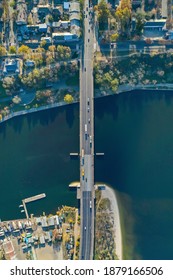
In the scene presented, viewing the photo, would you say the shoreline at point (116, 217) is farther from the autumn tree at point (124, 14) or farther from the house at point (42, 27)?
the house at point (42, 27)

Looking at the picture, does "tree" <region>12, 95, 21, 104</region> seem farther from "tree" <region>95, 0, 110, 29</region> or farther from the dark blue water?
"tree" <region>95, 0, 110, 29</region>

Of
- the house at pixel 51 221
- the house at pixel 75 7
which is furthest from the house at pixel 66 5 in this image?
the house at pixel 51 221

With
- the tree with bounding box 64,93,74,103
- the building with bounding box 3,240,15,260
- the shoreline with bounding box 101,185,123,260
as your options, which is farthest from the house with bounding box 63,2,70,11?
the building with bounding box 3,240,15,260

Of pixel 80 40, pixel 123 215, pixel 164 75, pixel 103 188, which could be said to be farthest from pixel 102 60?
pixel 123 215

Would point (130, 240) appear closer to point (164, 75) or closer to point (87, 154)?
point (87, 154)

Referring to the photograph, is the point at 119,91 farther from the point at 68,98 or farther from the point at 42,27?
the point at 42,27

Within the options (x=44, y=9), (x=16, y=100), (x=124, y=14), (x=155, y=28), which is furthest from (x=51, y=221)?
(x=155, y=28)
